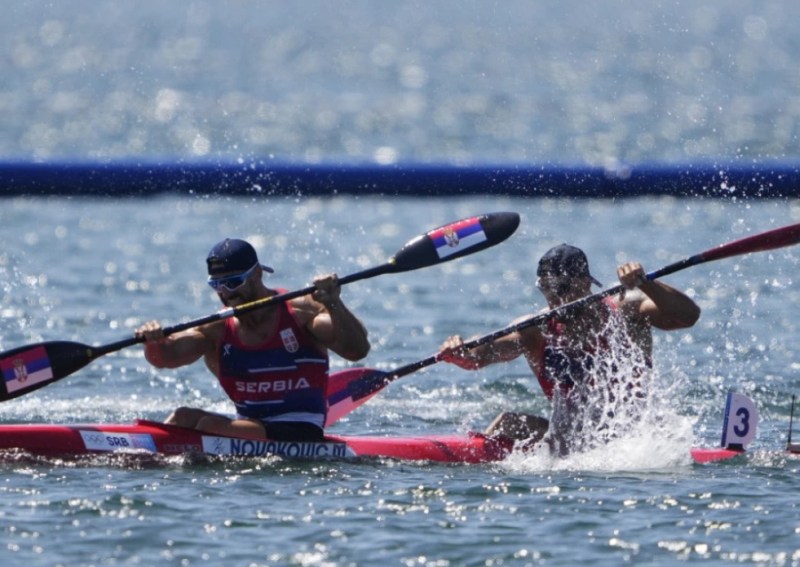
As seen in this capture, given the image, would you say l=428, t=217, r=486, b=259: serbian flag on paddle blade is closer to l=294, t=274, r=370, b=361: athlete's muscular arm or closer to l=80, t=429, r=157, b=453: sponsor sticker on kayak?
l=294, t=274, r=370, b=361: athlete's muscular arm

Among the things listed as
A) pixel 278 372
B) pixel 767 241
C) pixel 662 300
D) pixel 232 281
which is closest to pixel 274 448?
pixel 278 372

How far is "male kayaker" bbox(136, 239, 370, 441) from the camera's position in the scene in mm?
11656

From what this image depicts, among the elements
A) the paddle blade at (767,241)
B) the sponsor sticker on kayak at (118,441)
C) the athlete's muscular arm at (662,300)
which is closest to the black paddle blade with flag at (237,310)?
the sponsor sticker on kayak at (118,441)

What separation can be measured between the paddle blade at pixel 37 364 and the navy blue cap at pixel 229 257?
114 cm

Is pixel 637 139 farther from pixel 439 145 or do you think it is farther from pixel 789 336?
pixel 789 336

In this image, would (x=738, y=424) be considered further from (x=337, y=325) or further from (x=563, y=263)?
(x=337, y=325)

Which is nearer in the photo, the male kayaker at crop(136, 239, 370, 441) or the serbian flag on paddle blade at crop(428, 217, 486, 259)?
the male kayaker at crop(136, 239, 370, 441)

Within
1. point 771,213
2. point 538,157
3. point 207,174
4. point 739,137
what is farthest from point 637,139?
point 207,174

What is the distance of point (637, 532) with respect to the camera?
31.5 feet

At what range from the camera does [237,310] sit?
11.7 m

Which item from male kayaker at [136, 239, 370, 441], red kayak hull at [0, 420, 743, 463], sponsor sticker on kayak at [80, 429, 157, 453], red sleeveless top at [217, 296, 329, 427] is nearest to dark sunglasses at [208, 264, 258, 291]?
male kayaker at [136, 239, 370, 441]

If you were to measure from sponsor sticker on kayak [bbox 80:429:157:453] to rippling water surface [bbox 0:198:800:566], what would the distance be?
0.52ft

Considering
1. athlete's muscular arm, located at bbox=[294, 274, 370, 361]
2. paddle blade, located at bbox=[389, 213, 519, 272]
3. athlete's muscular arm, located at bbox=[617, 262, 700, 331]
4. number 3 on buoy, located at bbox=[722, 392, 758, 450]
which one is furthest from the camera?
paddle blade, located at bbox=[389, 213, 519, 272]

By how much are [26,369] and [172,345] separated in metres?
0.98
